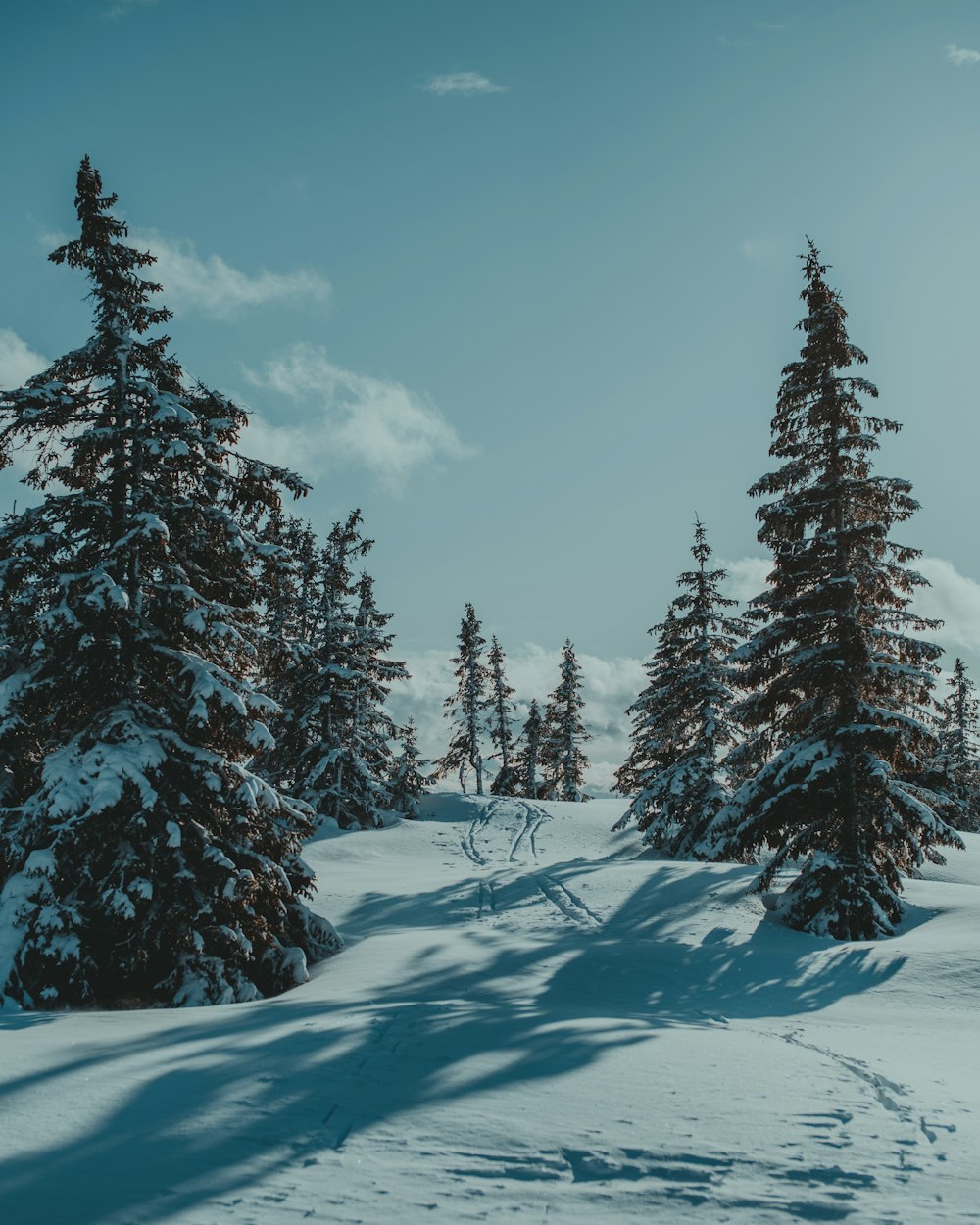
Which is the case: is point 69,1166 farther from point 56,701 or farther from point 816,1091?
point 56,701

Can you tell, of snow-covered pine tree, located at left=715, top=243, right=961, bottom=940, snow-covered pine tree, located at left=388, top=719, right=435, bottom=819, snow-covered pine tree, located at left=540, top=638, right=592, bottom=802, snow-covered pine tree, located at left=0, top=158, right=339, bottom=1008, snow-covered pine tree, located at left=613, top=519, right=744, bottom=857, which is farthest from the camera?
snow-covered pine tree, located at left=540, top=638, right=592, bottom=802

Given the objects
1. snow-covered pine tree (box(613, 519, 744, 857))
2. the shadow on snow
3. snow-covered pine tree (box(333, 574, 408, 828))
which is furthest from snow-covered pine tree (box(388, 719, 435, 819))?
the shadow on snow

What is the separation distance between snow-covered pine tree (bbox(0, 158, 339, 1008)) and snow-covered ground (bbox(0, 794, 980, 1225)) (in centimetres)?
134

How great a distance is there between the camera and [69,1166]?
12.7 feet

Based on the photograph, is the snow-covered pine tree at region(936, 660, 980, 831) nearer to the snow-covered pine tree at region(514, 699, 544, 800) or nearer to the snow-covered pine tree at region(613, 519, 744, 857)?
the snow-covered pine tree at region(613, 519, 744, 857)

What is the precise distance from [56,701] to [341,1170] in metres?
8.34

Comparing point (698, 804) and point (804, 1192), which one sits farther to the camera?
point (698, 804)

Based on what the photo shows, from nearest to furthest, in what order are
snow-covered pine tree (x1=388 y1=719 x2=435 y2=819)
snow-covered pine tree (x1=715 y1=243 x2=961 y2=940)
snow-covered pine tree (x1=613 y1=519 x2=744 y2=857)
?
1. snow-covered pine tree (x1=715 y1=243 x2=961 y2=940)
2. snow-covered pine tree (x1=613 y1=519 x2=744 y2=857)
3. snow-covered pine tree (x1=388 y1=719 x2=435 y2=819)

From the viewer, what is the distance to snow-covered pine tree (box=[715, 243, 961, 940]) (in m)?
14.0

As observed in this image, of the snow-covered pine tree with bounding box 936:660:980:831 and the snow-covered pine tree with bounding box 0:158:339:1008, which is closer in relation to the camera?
the snow-covered pine tree with bounding box 0:158:339:1008

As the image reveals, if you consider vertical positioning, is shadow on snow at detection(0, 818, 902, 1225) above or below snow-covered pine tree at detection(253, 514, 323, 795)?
below

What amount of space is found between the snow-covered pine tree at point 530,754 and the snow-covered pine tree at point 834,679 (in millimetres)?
38571

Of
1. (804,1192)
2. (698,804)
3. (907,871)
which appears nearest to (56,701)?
(804,1192)

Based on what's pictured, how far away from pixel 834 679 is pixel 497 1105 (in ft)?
40.1
